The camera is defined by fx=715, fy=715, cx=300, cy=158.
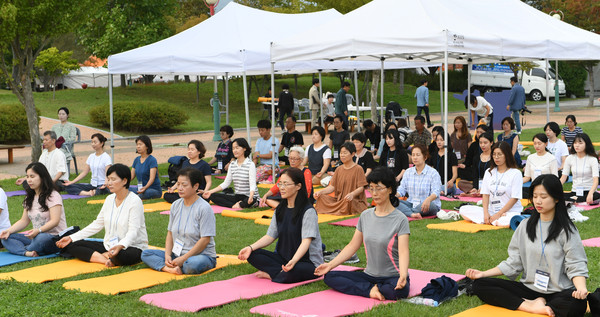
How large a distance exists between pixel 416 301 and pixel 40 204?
4.19 metres

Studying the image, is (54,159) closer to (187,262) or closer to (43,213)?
(43,213)

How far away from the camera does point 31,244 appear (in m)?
7.55

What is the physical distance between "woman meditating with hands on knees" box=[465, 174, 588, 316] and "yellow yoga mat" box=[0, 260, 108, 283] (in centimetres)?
379

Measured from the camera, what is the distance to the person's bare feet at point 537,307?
16.3 ft

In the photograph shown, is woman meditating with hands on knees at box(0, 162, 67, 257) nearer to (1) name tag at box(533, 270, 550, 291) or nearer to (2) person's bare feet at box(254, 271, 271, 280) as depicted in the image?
(2) person's bare feet at box(254, 271, 271, 280)

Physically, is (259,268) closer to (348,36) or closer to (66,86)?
(348,36)

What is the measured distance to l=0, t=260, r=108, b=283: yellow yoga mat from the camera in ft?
21.6

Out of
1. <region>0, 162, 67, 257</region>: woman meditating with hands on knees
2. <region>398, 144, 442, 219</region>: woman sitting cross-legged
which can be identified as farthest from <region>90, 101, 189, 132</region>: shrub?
<region>0, 162, 67, 257</region>: woman meditating with hands on knees

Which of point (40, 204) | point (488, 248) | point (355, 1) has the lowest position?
point (488, 248)

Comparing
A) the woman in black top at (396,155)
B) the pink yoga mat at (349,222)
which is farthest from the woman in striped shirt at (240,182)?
the woman in black top at (396,155)

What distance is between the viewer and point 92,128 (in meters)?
24.7

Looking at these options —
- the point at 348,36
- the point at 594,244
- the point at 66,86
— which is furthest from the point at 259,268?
the point at 66,86

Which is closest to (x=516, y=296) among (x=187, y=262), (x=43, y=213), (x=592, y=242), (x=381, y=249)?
(x=381, y=249)

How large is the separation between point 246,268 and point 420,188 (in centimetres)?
345
